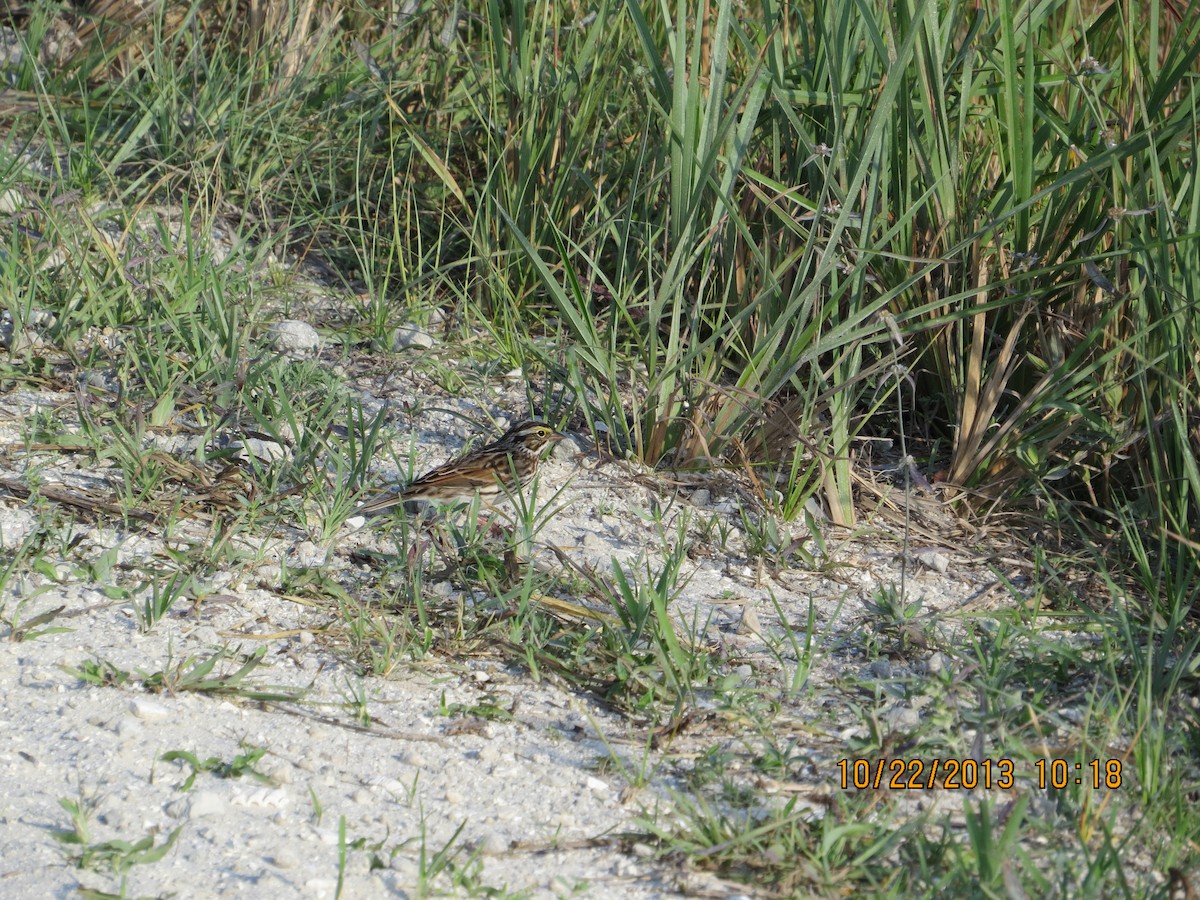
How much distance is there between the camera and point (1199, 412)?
4242 millimetres

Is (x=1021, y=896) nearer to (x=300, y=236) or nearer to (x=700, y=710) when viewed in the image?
(x=700, y=710)

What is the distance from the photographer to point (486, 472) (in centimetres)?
480

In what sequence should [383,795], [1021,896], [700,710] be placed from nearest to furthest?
[1021,896] < [383,795] < [700,710]

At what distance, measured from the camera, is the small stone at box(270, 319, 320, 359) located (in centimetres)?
568

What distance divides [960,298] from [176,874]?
293 centimetres

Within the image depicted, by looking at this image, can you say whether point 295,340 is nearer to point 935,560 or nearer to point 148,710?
point 148,710

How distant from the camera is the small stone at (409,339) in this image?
19.1ft

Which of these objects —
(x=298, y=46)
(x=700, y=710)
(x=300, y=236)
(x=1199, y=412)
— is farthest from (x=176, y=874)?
(x=298, y=46)

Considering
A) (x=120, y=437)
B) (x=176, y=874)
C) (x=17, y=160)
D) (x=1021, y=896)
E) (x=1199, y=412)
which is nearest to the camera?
(x=1021, y=896)

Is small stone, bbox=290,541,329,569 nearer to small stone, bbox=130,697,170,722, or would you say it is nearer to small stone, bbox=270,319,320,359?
small stone, bbox=130,697,170,722

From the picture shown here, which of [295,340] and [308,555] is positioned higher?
[295,340]

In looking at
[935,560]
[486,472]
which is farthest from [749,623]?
[486,472]
